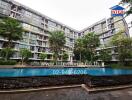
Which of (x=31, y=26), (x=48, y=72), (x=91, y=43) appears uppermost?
(x=31, y=26)

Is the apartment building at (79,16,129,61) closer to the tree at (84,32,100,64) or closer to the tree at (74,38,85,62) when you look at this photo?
the tree at (84,32,100,64)

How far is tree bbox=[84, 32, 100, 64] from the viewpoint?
149ft

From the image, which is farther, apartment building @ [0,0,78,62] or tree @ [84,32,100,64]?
tree @ [84,32,100,64]

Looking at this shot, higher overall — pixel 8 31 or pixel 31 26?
pixel 31 26

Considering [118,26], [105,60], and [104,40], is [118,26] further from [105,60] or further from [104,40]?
[105,60]

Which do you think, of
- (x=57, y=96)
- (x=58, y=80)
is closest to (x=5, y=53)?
(x=58, y=80)

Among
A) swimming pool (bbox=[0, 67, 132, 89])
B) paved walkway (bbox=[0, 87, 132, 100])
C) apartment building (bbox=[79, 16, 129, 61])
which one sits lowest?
paved walkway (bbox=[0, 87, 132, 100])

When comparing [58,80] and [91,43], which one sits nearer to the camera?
[58,80]

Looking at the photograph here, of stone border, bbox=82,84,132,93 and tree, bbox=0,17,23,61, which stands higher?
tree, bbox=0,17,23,61

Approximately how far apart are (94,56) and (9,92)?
4325 centimetres

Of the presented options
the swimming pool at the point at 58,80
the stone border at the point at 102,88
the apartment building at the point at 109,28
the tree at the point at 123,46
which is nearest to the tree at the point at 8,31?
the swimming pool at the point at 58,80

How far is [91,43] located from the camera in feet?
150

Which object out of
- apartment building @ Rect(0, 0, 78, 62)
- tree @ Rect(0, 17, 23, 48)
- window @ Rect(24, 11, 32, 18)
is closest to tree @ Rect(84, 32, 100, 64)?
apartment building @ Rect(0, 0, 78, 62)

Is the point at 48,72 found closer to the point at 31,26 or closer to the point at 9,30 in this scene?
the point at 9,30
